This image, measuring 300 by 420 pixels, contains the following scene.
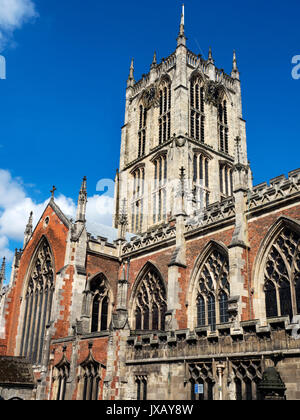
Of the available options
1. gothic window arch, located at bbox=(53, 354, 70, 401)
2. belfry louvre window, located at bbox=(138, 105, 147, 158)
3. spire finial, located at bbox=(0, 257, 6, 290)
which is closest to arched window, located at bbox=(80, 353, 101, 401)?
→ gothic window arch, located at bbox=(53, 354, 70, 401)

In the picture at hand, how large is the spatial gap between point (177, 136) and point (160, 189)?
5589 millimetres

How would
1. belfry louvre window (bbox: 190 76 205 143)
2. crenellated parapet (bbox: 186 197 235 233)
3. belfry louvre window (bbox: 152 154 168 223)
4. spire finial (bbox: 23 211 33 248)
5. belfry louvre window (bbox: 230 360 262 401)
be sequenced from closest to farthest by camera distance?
belfry louvre window (bbox: 230 360 262 401) < crenellated parapet (bbox: 186 197 235 233) < spire finial (bbox: 23 211 33 248) < belfry louvre window (bbox: 152 154 168 223) < belfry louvre window (bbox: 190 76 205 143)

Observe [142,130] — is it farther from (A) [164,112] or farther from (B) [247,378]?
(B) [247,378]

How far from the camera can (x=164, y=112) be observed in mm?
45781

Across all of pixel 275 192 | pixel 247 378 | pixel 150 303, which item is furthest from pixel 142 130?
pixel 247 378

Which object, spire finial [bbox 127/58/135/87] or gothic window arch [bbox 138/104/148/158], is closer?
gothic window arch [bbox 138/104/148/158]

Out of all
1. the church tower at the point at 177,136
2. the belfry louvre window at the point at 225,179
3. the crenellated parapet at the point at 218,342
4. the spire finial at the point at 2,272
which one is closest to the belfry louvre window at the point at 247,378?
the crenellated parapet at the point at 218,342

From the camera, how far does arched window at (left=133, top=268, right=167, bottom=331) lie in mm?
25281

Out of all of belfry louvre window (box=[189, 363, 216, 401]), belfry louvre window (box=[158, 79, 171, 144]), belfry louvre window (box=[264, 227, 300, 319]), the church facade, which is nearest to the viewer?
the church facade

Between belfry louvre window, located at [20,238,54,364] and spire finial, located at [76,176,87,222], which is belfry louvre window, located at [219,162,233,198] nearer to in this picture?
spire finial, located at [76,176,87,222]

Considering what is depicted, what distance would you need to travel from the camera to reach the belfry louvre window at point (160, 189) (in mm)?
41125

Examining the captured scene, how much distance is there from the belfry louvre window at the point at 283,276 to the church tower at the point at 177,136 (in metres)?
20.0

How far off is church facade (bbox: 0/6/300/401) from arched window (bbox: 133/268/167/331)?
7 cm

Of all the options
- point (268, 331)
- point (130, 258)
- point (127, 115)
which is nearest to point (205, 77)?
point (127, 115)
